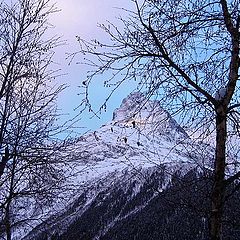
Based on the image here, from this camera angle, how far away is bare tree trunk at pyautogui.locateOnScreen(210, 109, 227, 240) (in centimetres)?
498

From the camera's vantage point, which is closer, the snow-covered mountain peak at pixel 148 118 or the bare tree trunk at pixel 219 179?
the bare tree trunk at pixel 219 179

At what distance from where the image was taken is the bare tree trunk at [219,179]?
4984mm

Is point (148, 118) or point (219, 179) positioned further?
point (148, 118)

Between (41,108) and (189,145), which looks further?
(41,108)

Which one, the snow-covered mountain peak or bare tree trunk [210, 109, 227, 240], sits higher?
the snow-covered mountain peak

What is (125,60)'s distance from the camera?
5.62 meters

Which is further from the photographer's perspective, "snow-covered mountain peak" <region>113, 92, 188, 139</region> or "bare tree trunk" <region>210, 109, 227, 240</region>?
"snow-covered mountain peak" <region>113, 92, 188, 139</region>

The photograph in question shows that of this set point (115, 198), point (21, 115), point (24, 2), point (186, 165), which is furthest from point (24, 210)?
point (115, 198)

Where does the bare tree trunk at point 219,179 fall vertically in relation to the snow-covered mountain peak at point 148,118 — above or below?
below

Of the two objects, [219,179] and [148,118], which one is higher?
[148,118]

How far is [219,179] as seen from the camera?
5.07 m

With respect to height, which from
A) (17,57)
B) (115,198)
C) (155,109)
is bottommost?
(155,109)

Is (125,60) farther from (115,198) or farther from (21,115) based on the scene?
(115,198)

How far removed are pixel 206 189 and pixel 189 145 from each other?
560 mm
